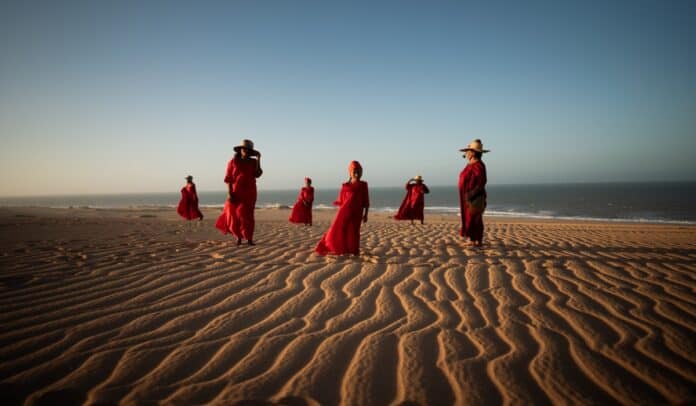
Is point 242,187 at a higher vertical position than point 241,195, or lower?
higher

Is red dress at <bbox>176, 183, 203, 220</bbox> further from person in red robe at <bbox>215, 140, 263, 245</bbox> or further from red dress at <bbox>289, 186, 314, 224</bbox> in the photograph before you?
person in red robe at <bbox>215, 140, 263, 245</bbox>

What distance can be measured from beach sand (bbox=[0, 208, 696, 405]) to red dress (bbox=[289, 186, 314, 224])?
20.2ft

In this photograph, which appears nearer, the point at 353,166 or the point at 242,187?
the point at 353,166

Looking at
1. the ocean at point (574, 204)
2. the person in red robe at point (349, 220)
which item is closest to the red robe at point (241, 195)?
the person in red robe at point (349, 220)

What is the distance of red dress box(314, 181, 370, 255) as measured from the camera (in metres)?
5.12

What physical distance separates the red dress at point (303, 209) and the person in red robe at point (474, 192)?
229 inches

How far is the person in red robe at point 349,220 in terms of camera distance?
513cm

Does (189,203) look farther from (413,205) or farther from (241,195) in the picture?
(413,205)

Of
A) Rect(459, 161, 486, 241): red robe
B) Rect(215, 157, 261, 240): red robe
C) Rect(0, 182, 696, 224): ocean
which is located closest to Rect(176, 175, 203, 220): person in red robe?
Rect(215, 157, 261, 240): red robe

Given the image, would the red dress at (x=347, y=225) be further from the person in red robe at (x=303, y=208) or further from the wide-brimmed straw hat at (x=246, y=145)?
the person in red robe at (x=303, y=208)

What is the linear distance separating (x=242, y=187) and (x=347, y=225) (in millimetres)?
2510

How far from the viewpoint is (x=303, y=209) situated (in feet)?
36.0

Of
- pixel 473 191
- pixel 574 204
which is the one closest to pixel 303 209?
pixel 473 191

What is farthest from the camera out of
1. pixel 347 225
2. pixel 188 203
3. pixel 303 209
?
pixel 303 209
